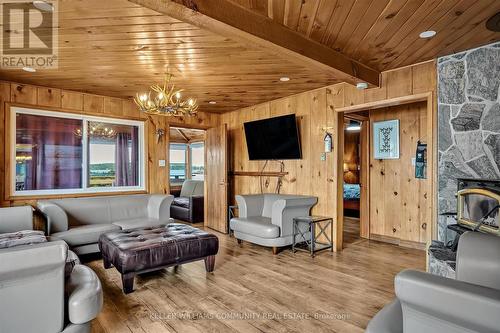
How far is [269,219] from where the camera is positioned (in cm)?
452

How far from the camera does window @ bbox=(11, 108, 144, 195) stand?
168 inches

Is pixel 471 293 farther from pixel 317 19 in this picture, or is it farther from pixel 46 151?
pixel 46 151

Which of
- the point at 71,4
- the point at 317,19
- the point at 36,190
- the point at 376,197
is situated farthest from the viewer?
the point at 376,197

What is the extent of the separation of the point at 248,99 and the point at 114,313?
3877mm

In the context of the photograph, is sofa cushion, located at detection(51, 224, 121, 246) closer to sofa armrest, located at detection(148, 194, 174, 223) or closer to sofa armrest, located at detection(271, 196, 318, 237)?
sofa armrest, located at detection(148, 194, 174, 223)

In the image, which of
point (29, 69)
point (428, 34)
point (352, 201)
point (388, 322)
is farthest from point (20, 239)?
point (352, 201)

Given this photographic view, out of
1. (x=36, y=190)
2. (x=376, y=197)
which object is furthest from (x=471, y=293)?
(x=36, y=190)

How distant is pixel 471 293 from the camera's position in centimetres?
104

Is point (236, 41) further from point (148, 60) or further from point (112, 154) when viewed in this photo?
point (112, 154)

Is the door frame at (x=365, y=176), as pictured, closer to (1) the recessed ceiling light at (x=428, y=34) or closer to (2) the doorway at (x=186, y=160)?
(1) the recessed ceiling light at (x=428, y=34)

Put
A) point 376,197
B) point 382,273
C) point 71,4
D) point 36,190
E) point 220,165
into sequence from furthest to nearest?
1. point 220,165
2. point 376,197
3. point 36,190
4. point 382,273
5. point 71,4

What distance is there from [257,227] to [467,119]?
285cm

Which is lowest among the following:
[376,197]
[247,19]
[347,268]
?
[347,268]

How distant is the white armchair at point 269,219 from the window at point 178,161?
541 centimetres
